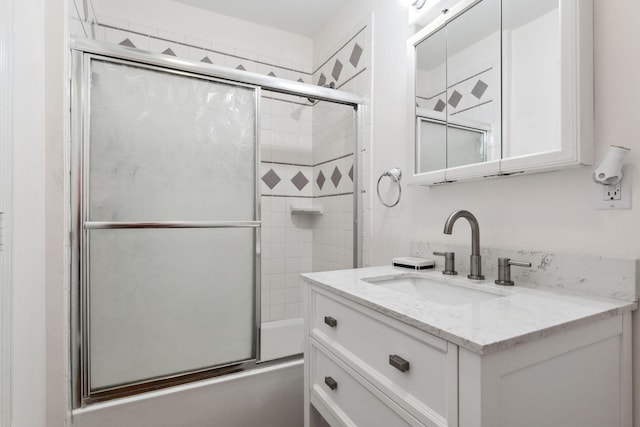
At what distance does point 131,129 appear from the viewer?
4.42 ft

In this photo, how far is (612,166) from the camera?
0.81 m

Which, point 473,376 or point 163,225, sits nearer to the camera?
point 473,376

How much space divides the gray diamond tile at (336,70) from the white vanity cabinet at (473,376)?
1651mm

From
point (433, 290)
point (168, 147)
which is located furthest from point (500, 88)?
point (168, 147)

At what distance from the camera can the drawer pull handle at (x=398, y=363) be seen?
0.75m

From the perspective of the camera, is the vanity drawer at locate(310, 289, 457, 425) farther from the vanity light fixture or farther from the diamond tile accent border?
the diamond tile accent border

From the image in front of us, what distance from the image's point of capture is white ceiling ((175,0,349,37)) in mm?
2076

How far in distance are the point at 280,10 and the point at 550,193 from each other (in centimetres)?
199

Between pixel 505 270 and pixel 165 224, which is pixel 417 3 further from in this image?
pixel 165 224

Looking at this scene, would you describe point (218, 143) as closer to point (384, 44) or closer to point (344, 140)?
point (344, 140)

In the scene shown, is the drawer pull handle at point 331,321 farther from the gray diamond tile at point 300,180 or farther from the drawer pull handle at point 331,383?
the gray diamond tile at point 300,180

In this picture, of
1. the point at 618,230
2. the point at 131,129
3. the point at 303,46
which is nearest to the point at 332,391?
Answer: the point at 618,230

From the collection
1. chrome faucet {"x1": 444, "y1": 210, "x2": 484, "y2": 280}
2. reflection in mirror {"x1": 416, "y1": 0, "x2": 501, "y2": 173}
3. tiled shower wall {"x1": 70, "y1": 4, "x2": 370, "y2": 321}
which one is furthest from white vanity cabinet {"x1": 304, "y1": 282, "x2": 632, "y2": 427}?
tiled shower wall {"x1": 70, "y1": 4, "x2": 370, "y2": 321}

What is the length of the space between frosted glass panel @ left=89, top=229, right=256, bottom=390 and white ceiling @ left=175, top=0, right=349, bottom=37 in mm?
1543
